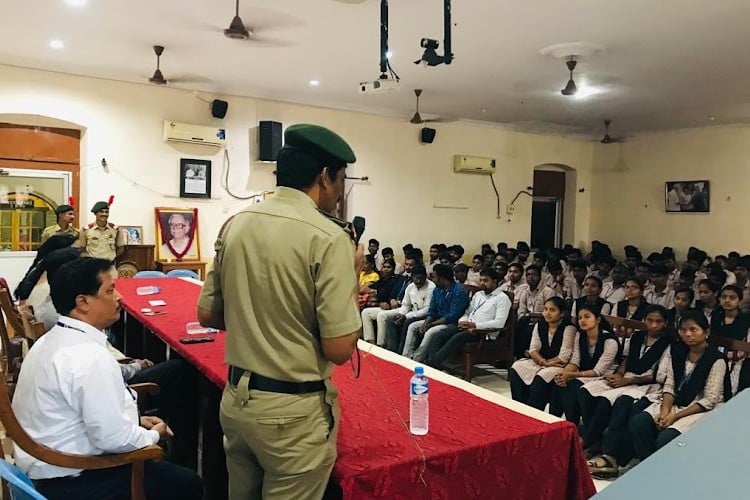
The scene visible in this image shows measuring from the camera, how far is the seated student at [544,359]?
12.3ft

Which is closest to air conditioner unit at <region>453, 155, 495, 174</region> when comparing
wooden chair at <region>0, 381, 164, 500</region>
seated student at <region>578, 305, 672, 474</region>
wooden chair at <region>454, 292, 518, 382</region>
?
wooden chair at <region>454, 292, 518, 382</region>

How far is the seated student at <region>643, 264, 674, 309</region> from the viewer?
6297 mm

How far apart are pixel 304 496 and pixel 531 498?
0.75 meters

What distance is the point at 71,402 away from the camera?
1697mm

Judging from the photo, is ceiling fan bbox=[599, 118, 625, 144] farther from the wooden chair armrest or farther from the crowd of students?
the wooden chair armrest

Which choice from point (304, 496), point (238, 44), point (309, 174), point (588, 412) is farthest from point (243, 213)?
point (238, 44)

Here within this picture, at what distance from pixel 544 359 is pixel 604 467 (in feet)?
2.69

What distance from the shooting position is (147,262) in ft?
22.2

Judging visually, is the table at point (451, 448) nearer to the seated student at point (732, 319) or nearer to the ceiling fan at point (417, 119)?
the seated student at point (732, 319)

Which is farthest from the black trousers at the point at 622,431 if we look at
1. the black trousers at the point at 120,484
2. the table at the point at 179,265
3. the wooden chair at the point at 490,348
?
the table at the point at 179,265

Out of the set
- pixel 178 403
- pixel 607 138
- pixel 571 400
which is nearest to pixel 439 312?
pixel 571 400

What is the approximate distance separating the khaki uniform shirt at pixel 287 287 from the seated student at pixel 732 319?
3620mm

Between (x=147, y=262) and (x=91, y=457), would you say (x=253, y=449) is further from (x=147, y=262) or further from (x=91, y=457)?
(x=147, y=262)

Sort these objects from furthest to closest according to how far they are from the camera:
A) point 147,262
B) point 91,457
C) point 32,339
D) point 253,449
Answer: point 147,262 → point 32,339 → point 91,457 → point 253,449
